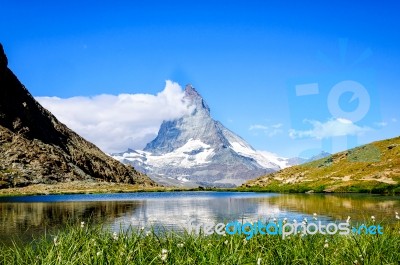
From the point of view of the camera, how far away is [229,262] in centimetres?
1309

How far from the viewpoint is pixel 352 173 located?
13975cm

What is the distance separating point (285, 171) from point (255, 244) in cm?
18184

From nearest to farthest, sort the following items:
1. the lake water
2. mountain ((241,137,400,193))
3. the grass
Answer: the grass → the lake water → mountain ((241,137,400,193))

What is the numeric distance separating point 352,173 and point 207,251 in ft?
437

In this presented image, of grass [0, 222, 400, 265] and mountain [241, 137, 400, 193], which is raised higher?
mountain [241, 137, 400, 193]

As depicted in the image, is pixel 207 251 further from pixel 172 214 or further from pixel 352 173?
pixel 352 173

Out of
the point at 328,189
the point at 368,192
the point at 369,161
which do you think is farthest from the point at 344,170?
the point at 368,192

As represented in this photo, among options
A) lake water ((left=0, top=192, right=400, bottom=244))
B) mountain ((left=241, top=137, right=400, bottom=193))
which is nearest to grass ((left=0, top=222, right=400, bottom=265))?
lake water ((left=0, top=192, right=400, bottom=244))

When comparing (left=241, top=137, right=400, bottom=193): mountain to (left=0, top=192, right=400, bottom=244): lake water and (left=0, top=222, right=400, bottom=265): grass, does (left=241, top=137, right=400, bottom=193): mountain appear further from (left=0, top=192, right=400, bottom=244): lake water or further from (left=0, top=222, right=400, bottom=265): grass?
(left=0, top=222, right=400, bottom=265): grass

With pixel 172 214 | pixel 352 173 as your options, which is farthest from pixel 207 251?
pixel 352 173

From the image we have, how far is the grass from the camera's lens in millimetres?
13375

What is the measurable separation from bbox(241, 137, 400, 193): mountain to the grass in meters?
95.7

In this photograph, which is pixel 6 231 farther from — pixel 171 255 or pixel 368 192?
pixel 368 192

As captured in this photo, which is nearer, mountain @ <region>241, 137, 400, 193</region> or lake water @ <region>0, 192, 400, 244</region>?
lake water @ <region>0, 192, 400, 244</region>
